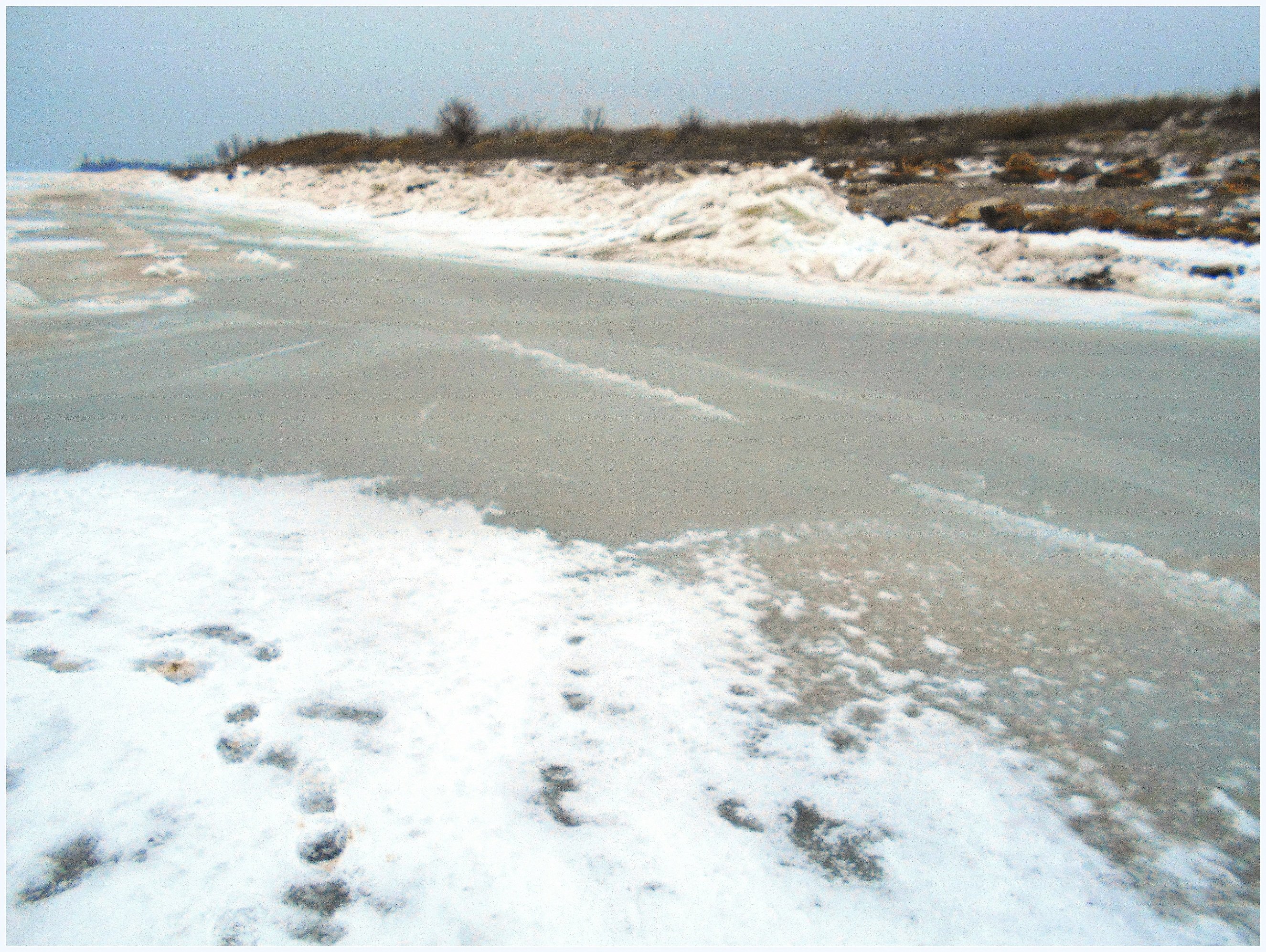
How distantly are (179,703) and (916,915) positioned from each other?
1.03 metres

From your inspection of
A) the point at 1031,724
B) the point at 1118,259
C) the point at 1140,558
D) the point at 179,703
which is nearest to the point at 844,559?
the point at 1031,724

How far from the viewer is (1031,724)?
1107 millimetres

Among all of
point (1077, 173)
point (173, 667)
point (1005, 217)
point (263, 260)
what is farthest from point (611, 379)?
point (1077, 173)

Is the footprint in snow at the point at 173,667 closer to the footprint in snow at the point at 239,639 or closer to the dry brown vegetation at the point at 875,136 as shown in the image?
the footprint in snow at the point at 239,639

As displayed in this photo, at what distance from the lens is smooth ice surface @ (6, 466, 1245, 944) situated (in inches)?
31.2

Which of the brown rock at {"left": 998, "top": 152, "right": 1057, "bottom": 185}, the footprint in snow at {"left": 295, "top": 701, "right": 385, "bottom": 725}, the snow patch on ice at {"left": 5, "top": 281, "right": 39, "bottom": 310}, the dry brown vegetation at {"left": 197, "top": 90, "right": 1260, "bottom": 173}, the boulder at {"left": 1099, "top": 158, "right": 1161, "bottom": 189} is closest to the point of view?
the footprint in snow at {"left": 295, "top": 701, "right": 385, "bottom": 725}

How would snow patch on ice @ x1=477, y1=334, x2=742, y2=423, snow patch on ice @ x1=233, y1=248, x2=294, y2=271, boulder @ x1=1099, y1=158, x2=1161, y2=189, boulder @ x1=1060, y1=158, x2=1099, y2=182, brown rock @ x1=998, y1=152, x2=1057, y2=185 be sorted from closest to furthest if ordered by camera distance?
snow patch on ice @ x1=477, y1=334, x2=742, y2=423 → snow patch on ice @ x1=233, y1=248, x2=294, y2=271 → boulder @ x1=1099, y1=158, x2=1161, y2=189 → boulder @ x1=1060, y1=158, x2=1099, y2=182 → brown rock @ x1=998, y1=152, x2=1057, y2=185

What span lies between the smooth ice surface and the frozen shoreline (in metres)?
3.64

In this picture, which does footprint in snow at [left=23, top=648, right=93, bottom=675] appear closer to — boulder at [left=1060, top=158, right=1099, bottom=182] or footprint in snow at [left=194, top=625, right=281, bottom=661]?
footprint in snow at [left=194, top=625, right=281, bottom=661]

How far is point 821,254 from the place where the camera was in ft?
18.1

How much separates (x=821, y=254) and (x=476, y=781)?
17.4ft

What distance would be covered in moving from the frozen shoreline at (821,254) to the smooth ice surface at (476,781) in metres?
3.64

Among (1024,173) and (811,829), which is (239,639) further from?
(1024,173)

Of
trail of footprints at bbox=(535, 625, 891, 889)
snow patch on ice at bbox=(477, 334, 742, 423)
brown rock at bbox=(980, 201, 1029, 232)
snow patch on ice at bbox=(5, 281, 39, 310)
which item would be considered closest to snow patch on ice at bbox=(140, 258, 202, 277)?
snow patch on ice at bbox=(5, 281, 39, 310)
